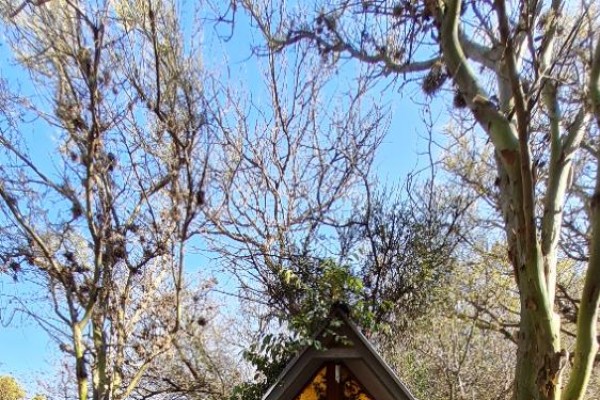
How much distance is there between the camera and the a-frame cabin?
12.2 ft

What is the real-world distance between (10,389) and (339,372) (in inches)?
353

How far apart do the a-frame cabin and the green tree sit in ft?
3.12

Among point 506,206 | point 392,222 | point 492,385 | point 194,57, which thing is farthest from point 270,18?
point 492,385

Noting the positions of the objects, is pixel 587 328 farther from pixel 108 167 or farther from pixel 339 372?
pixel 108 167

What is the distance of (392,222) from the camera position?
6.77m

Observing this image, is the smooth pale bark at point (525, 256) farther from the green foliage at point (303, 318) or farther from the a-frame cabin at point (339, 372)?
the green foliage at point (303, 318)

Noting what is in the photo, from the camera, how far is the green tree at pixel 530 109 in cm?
327

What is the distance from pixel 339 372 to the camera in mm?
3984

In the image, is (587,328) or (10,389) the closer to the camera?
(587,328)

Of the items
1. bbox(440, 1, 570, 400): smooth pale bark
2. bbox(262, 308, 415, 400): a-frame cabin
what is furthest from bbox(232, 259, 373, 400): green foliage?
bbox(440, 1, 570, 400): smooth pale bark

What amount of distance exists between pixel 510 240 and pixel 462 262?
Answer: 325cm

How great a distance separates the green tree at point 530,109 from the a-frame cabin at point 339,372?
3.12 ft

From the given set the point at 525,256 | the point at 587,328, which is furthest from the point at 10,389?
the point at 587,328

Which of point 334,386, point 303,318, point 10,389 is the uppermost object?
point 10,389
